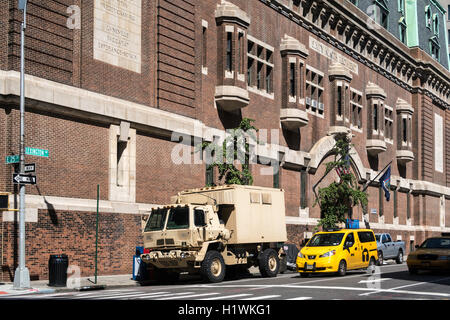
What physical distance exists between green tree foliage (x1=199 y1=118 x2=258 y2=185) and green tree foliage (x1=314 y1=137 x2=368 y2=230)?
1068 centimetres

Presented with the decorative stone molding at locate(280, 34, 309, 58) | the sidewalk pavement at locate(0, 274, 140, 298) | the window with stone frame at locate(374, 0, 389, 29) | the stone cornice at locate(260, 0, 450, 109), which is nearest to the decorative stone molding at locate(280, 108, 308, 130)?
the decorative stone molding at locate(280, 34, 309, 58)

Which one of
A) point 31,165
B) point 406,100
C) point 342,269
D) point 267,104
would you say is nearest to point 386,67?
point 406,100

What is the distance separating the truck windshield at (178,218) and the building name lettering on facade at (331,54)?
23.3 metres

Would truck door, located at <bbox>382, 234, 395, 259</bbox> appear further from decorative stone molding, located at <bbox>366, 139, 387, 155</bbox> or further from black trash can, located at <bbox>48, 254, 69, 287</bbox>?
black trash can, located at <bbox>48, 254, 69, 287</bbox>

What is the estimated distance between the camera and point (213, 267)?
73.6 feet

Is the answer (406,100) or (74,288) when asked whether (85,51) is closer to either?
(74,288)

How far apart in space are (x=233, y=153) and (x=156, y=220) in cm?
939

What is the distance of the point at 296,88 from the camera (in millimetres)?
39406

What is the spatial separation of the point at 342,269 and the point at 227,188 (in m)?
5.29

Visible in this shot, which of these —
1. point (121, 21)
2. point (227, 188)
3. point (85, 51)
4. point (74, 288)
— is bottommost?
point (74, 288)

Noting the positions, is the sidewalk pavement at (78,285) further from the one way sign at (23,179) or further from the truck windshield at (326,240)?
the truck windshield at (326,240)

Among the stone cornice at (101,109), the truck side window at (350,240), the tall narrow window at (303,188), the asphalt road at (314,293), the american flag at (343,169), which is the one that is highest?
the stone cornice at (101,109)

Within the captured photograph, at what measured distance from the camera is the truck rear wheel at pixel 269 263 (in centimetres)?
Result: 2520

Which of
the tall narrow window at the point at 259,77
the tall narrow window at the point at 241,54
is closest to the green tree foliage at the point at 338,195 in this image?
the tall narrow window at the point at 259,77
